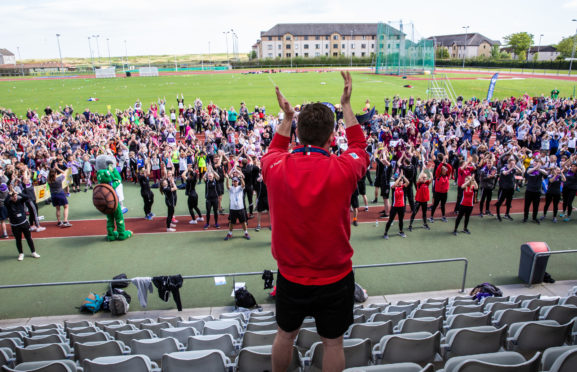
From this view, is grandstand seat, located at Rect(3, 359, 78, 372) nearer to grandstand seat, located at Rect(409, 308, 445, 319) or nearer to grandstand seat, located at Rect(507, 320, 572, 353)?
grandstand seat, located at Rect(409, 308, 445, 319)

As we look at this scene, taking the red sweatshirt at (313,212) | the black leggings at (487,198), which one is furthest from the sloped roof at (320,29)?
the red sweatshirt at (313,212)

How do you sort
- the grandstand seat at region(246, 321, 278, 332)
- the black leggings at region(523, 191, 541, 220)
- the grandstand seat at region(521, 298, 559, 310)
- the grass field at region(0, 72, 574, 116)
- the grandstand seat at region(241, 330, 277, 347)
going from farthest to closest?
the grass field at region(0, 72, 574, 116), the black leggings at region(523, 191, 541, 220), the grandstand seat at region(521, 298, 559, 310), the grandstand seat at region(246, 321, 278, 332), the grandstand seat at region(241, 330, 277, 347)

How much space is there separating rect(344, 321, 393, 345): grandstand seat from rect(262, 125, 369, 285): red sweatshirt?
2563 millimetres

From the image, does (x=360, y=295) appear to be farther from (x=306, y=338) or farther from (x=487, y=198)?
(x=487, y=198)

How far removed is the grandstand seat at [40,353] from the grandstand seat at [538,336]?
484cm

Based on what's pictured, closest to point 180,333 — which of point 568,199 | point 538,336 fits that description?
point 538,336

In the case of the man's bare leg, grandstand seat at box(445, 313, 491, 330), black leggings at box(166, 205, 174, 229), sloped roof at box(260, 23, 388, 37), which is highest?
sloped roof at box(260, 23, 388, 37)

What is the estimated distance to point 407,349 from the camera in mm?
3908

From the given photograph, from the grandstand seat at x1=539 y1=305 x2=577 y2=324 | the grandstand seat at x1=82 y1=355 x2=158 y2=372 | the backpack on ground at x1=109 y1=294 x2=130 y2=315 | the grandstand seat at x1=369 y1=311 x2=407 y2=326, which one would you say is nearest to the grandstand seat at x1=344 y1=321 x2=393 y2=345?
the grandstand seat at x1=369 y1=311 x2=407 y2=326

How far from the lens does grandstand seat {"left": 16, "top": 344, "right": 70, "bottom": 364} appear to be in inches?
162

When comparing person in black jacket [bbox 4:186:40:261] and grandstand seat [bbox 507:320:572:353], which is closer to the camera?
grandstand seat [bbox 507:320:572:353]

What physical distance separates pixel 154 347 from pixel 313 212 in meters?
3.18

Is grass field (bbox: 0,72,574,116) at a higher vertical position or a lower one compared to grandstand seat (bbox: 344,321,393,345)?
higher

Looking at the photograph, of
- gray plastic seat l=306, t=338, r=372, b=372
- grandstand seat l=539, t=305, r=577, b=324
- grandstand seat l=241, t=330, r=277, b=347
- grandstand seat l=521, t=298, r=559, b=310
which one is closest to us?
gray plastic seat l=306, t=338, r=372, b=372
